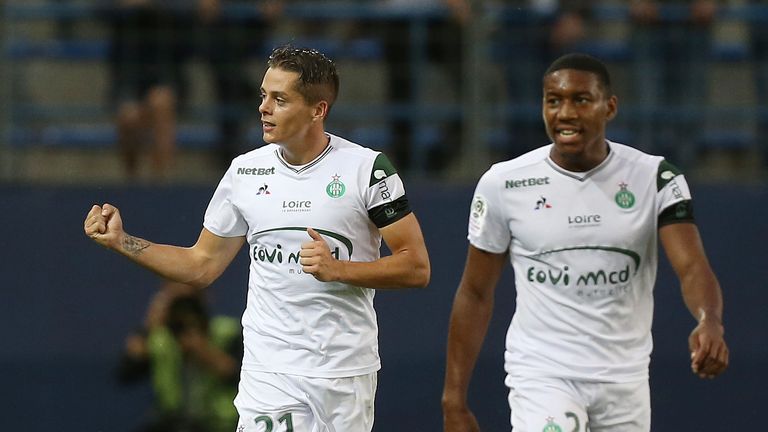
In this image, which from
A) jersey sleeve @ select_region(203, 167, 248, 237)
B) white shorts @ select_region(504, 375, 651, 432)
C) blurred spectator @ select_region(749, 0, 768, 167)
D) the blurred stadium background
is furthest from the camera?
blurred spectator @ select_region(749, 0, 768, 167)

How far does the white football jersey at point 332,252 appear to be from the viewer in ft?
18.2

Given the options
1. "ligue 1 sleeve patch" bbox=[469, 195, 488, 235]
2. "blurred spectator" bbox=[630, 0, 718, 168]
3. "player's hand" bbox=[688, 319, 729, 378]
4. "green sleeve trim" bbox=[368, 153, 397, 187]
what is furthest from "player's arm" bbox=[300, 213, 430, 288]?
"blurred spectator" bbox=[630, 0, 718, 168]

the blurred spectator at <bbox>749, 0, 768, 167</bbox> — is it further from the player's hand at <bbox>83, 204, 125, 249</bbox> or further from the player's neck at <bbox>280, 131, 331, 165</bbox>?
the player's hand at <bbox>83, 204, 125, 249</bbox>

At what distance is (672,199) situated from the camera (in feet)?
18.0

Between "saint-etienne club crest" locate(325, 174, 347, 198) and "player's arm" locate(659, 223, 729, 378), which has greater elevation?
"saint-etienne club crest" locate(325, 174, 347, 198)

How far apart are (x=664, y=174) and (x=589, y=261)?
0.49m

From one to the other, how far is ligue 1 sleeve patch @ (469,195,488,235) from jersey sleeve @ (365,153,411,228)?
0.35 m

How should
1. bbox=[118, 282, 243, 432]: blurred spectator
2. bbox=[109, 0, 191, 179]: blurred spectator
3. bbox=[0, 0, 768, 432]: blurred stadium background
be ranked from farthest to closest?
bbox=[109, 0, 191, 179]: blurred spectator
bbox=[0, 0, 768, 432]: blurred stadium background
bbox=[118, 282, 243, 432]: blurred spectator

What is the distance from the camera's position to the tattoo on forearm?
5566 millimetres

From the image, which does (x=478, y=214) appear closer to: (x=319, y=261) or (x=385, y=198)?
(x=385, y=198)

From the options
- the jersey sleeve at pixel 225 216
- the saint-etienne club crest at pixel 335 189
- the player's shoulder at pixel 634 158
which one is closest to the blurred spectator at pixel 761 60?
the player's shoulder at pixel 634 158

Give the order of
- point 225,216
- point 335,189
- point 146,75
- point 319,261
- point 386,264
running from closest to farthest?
point 319,261 < point 386,264 < point 335,189 < point 225,216 < point 146,75

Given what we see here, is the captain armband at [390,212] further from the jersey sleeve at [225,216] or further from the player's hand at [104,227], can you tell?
the player's hand at [104,227]

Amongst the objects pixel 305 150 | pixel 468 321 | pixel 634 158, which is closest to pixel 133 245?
pixel 305 150
